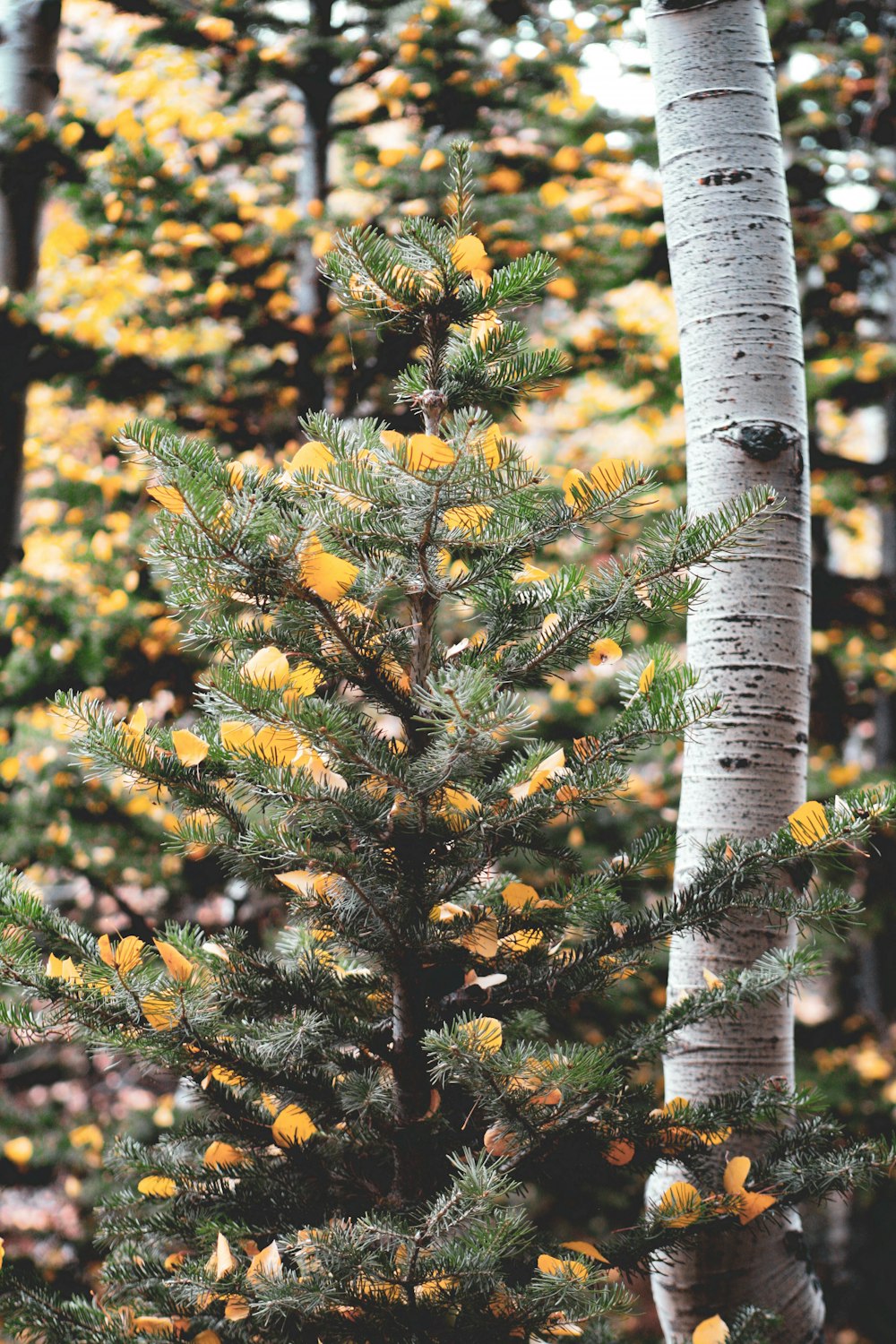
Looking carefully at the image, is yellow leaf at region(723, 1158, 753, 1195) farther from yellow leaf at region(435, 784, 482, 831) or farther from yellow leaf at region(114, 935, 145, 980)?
yellow leaf at region(114, 935, 145, 980)

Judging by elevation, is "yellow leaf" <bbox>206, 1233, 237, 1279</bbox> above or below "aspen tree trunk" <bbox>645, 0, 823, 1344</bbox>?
below

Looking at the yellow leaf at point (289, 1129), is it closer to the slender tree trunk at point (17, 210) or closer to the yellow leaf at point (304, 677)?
the yellow leaf at point (304, 677)

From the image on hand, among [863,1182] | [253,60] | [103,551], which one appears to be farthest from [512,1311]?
[253,60]

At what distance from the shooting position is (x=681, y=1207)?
127 cm

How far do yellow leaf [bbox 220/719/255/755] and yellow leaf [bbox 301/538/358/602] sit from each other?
0.19 m

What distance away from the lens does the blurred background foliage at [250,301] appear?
11.5 feet

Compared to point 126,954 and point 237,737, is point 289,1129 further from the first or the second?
point 237,737

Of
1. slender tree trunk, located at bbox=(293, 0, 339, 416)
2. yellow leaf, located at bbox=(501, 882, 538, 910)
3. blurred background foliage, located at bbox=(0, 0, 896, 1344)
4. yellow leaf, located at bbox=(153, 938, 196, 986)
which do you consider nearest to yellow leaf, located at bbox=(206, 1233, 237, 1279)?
yellow leaf, located at bbox=(153, 938, 196, 986)

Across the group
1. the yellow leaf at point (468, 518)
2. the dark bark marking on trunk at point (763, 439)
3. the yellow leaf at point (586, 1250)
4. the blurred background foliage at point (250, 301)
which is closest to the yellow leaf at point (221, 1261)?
the yellow leaf at point (586, 1250)

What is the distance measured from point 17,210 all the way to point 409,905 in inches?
138

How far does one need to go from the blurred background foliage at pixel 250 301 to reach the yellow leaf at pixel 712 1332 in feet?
5.21

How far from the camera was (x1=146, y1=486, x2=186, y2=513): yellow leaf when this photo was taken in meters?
1.04

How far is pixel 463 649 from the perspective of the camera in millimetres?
1369

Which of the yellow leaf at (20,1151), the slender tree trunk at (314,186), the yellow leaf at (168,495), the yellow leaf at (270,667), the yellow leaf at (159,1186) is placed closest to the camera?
the yellow leaf at (168,495)
